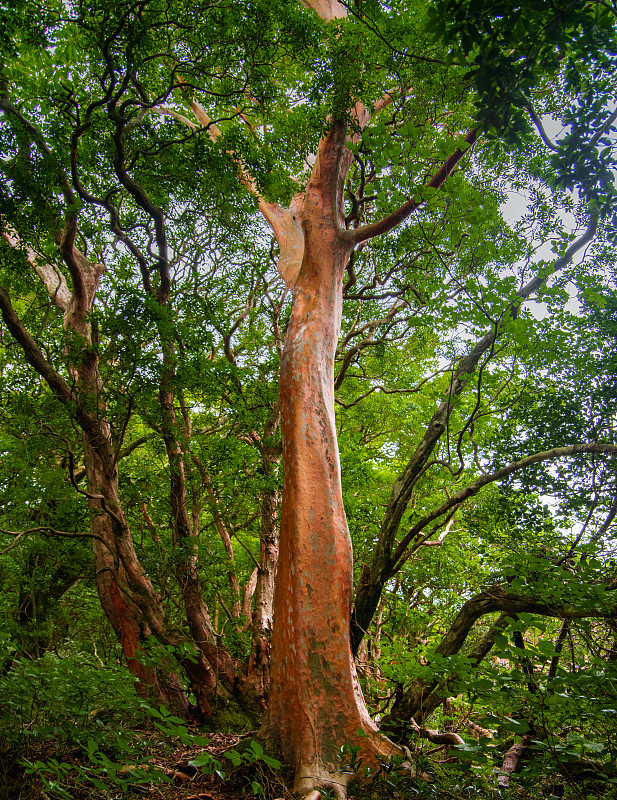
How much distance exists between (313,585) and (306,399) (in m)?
1.74

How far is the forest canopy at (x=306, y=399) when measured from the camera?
2.71m

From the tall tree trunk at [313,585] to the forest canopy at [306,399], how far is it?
0.02 m

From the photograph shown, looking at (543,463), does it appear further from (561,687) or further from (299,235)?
(299,235)

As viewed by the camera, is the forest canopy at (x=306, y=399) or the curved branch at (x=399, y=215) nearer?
the forest canopy at (x=306, y=399)

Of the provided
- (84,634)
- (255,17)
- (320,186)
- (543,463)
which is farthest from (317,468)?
(84,634)

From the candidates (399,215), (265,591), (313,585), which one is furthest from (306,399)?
(265,591)

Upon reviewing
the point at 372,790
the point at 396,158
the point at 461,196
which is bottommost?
the point at 372,790

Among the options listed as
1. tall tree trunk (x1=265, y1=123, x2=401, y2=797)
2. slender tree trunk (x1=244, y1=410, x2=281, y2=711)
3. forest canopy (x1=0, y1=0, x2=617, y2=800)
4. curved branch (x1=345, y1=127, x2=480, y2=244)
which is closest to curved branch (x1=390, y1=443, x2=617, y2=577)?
forest canopy (x1=0, y1=0, x2=617, y2=800)

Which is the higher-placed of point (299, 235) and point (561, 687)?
point (299, 235)

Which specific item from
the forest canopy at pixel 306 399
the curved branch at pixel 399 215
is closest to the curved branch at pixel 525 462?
the forest canopy at pixel 306 399

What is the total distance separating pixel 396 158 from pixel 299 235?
4.21 meters

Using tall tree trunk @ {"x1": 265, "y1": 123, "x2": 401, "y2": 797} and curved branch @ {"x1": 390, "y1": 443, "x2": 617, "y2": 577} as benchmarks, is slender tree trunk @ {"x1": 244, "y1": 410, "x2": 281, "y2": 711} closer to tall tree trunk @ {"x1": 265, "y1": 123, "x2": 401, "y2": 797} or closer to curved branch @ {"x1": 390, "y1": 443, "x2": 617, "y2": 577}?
tall tree trunk @ {"x1": 265, "y1": 123, "x2": 401, "y2": 797}

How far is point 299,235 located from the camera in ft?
26.1

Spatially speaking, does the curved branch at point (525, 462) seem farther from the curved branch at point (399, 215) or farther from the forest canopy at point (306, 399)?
the curved branch at point (399, 215)
